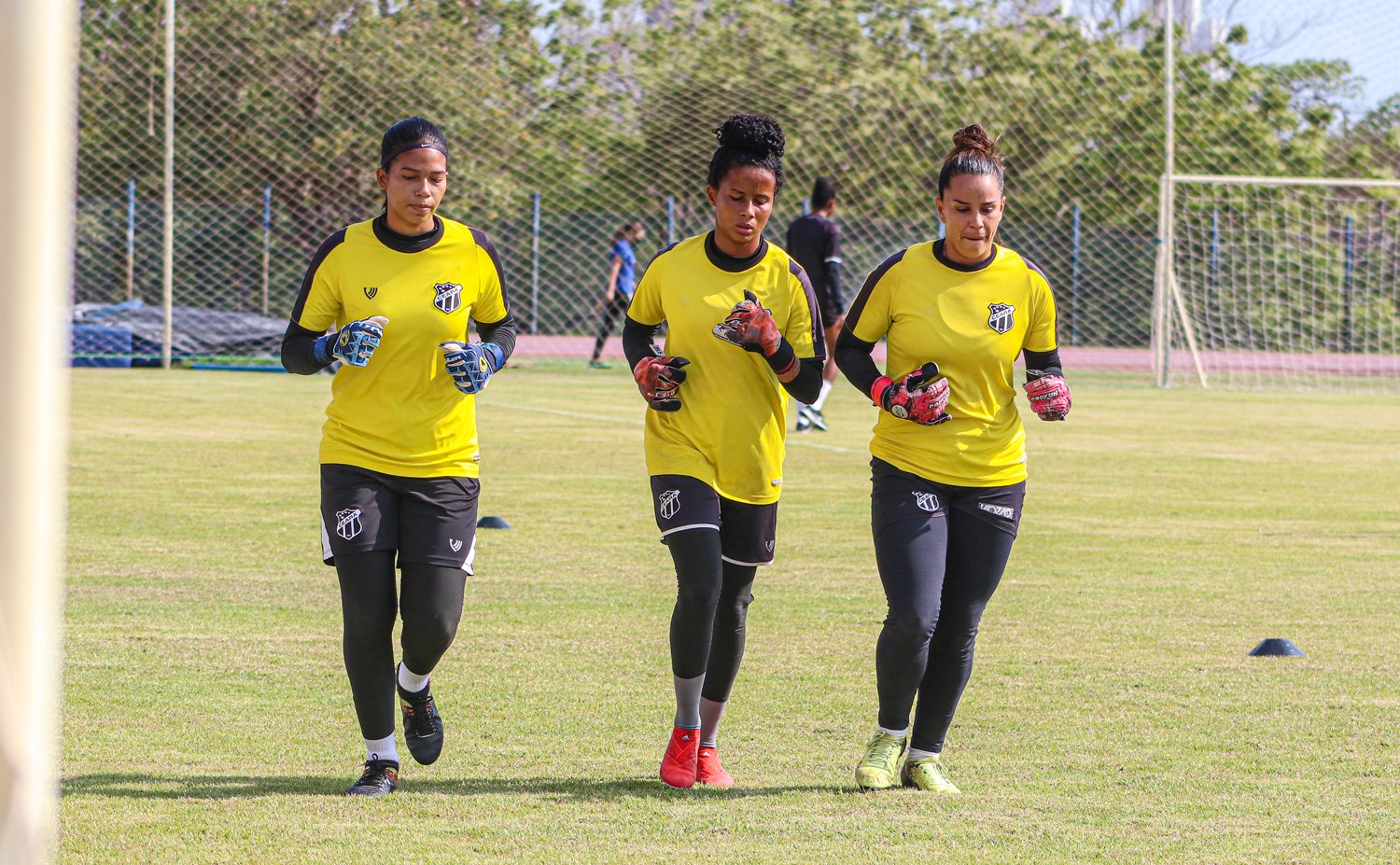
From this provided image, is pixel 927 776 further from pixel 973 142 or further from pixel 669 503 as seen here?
pixel 973 142

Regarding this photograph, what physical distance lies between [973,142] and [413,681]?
2352mm

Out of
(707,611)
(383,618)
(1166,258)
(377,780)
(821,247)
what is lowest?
(1166,258)

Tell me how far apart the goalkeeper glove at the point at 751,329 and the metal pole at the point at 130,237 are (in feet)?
80.0

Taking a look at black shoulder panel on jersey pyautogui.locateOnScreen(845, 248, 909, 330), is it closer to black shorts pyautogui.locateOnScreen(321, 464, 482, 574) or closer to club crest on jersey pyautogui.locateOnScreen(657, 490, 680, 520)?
club crest on jersey pyautogui.locateOnScreen(657, 490, 680, 520)

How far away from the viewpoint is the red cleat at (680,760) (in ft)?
17.8

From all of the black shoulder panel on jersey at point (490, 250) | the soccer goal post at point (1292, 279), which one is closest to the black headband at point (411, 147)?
the black shoulder panel on jersey at point (490, 250)

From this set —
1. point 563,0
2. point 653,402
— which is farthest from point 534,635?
point 563,0

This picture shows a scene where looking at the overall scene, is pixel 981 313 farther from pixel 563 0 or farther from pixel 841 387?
pixel 563 0

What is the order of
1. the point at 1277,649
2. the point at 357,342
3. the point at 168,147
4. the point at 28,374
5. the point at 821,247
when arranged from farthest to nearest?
the point at 168,147, the point at 821,247, the point at 1277,649, the point at 357,342, the point at 28,374

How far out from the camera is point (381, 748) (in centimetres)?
541

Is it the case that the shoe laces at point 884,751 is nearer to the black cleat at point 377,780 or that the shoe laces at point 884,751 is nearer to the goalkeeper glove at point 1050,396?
the goalkeeper glove at point 1050,396

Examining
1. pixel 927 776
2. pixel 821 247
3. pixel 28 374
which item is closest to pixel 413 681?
pixel 927 776

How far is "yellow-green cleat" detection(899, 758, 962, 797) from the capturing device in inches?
214

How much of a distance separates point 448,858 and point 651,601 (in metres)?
4.06
